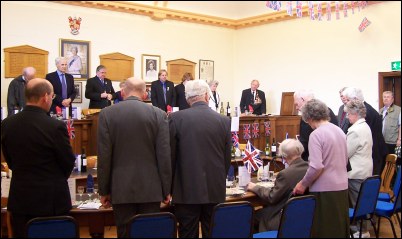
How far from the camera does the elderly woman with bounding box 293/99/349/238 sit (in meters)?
3.22

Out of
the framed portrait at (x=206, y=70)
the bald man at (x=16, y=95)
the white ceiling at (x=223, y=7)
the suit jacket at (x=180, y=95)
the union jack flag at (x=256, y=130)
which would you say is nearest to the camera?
the bald man at (x=16, y=95)

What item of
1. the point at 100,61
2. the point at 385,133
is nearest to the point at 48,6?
the point at 100,61

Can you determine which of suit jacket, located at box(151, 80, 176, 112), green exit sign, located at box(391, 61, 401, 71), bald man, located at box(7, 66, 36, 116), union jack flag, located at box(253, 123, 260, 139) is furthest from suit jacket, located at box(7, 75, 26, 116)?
green exit sign, located at box(391, 61, 401, 71)

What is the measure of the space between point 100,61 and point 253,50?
4.37 metres

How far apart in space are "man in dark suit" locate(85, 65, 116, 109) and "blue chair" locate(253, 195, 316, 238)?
6.33m

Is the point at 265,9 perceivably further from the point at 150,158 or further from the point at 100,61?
the point at 150,158

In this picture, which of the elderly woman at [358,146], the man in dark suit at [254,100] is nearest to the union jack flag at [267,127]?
the man in dark suit at [254,100]

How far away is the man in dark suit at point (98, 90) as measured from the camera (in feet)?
29.4

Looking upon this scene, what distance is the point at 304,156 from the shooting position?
4.06 meters

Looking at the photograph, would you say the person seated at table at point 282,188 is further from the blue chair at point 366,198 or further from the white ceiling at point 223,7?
the white ceiling at point 223,7

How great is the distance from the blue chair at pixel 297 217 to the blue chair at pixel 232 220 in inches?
10.5

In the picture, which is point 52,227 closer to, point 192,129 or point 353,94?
point 192,129

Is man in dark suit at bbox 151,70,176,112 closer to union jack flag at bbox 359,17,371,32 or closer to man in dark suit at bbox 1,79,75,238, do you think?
union jack flag at bbox 359,17,371,32

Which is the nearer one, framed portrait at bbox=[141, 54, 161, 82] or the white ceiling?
framed portrait at bbox=[141, 54, 161, 82]
